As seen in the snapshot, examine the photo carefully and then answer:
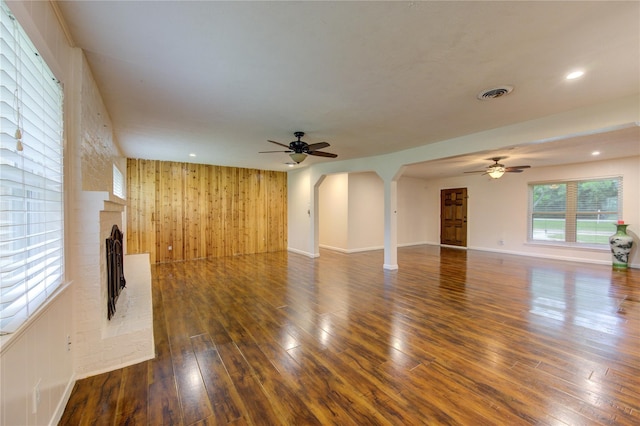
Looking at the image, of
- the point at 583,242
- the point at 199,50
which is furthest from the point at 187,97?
the point at 583,242

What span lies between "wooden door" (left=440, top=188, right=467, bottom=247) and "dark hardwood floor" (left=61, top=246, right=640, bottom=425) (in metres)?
4.26

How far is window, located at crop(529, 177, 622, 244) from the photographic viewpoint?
20.5 ft

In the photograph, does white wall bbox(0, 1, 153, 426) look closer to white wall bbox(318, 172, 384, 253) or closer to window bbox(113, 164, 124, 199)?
window bbox(113, 164, 124, 199)

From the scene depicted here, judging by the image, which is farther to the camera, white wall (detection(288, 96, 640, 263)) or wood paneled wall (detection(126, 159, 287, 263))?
wood paneled wall (detection(126, 159, 287, 263))

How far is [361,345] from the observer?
258 cm

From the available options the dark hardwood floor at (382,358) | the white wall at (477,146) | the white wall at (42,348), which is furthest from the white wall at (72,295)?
the white wall at (477,146)

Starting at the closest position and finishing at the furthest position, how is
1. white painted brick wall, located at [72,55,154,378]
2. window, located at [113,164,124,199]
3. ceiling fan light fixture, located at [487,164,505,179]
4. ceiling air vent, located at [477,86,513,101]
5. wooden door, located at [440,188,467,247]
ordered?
white painted brick wall, located at [72,55,154,378] → ceiling air vent, located at [477,86,513,101] → window, located at [113,164,124,199] → ceiling fan light fixture, located at [487,164,505,179] → wooden door, located at [440,188,467,247]

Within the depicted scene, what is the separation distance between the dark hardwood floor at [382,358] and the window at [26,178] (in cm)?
98

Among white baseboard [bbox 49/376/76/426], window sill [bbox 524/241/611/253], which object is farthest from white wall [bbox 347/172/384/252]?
white baseboard [bbox 49/376/76/426]

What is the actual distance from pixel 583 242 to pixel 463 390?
720cm

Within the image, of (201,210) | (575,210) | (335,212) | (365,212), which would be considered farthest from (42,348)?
(575,210)

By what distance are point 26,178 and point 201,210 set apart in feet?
19.7

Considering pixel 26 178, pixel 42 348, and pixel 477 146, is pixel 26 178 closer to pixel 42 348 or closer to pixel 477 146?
pixel 42 348

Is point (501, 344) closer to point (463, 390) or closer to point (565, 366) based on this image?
point (565, 366)
